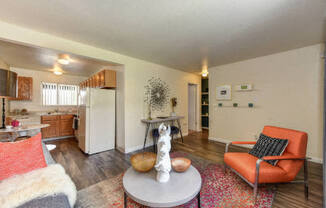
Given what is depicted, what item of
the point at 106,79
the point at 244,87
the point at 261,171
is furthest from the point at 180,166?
the point at 244,87

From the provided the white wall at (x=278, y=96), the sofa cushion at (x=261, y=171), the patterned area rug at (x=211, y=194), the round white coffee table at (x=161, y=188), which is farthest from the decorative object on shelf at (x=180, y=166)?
the white wall at (x=278, y=96)

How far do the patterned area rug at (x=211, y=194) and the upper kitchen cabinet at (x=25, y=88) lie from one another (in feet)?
14.4

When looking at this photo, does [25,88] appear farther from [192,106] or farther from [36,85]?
[192,106]

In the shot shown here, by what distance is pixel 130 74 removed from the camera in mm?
3293

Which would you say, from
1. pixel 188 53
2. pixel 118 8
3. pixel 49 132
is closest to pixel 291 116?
pixel 188 53

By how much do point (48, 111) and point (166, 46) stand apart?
5036 mm

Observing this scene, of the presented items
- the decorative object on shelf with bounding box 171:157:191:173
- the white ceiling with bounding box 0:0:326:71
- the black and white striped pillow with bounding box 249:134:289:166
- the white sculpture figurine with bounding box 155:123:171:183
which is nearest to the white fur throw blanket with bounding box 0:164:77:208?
the white sculpture figurine with bounding box 155:123:171:183

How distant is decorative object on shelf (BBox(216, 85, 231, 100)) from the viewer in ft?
12.6

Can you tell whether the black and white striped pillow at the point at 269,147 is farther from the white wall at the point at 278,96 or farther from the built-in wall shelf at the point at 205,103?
the built-in wall shelf at the point at 205,103

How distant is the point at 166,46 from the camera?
2668 mm

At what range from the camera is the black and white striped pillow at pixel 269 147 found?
5.96 ft

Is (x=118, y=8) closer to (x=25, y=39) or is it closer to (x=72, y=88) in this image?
(x=25, y=39)

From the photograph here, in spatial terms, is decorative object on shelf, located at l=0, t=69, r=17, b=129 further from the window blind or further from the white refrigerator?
the window blind

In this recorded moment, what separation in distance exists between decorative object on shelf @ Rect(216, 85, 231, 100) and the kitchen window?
552 centimetres
